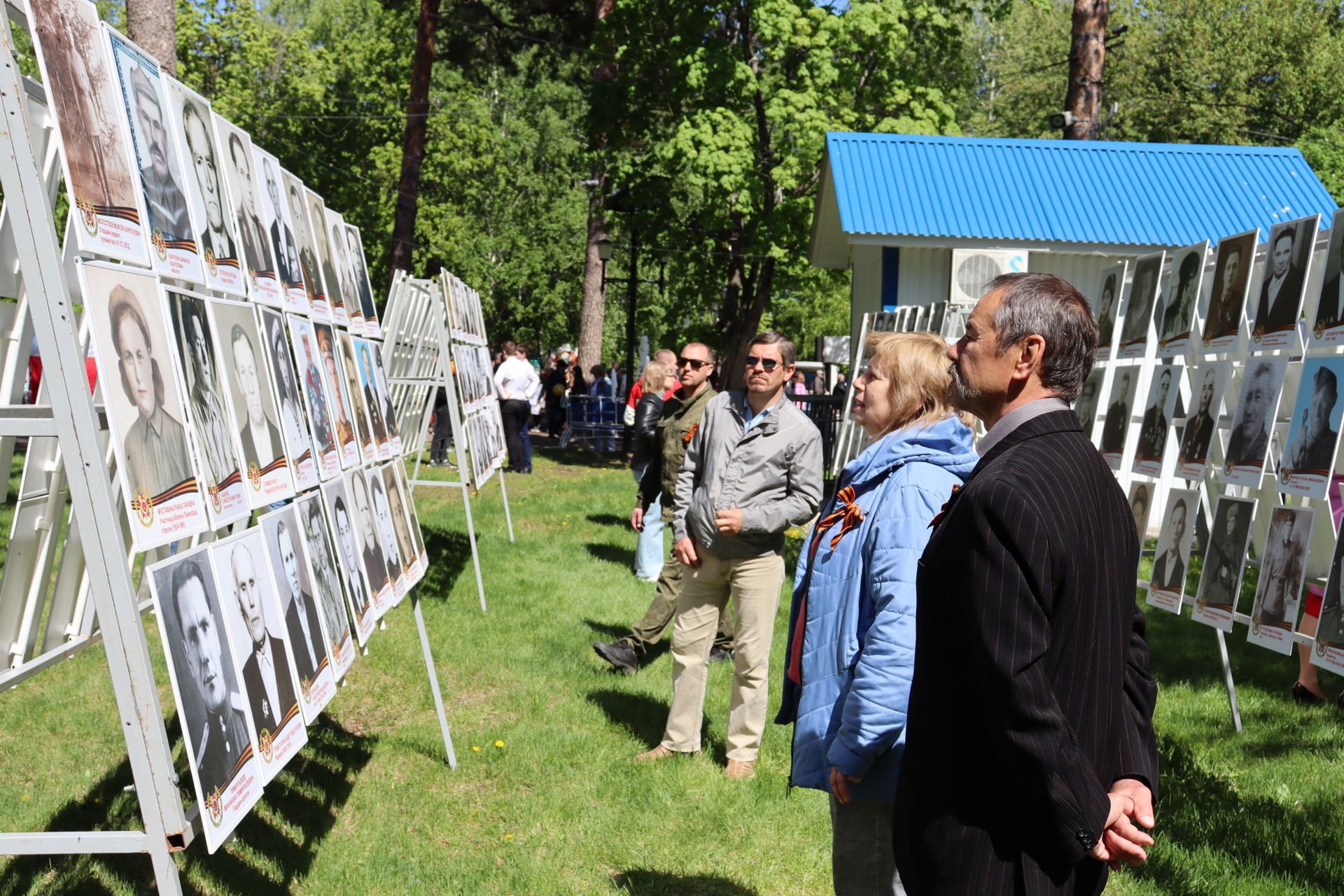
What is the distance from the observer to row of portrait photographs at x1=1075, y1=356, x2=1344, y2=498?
4.71 m

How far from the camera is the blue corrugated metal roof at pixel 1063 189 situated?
14.9 m

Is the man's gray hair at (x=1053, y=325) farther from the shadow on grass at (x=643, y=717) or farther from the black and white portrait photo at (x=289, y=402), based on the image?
the shadow on grass at (x=643, y=717)

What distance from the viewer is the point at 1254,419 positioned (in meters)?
5.37

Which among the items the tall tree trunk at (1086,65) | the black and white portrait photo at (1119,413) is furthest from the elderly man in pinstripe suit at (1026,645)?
the tall tree trunk at (1086,65)

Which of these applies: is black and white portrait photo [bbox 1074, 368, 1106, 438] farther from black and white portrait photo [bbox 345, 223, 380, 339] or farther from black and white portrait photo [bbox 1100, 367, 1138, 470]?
black and white portrait photo [bbox 345, 223, 380, 339]

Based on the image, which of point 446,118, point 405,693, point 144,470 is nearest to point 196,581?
point 144,470

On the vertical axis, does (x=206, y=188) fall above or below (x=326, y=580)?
above

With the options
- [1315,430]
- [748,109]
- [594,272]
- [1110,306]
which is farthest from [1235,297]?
[594,272]

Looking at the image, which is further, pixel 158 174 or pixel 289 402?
pixel 289 402

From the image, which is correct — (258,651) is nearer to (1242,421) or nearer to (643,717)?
(643,717)

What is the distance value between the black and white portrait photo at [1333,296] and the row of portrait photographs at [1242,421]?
4.2 inches

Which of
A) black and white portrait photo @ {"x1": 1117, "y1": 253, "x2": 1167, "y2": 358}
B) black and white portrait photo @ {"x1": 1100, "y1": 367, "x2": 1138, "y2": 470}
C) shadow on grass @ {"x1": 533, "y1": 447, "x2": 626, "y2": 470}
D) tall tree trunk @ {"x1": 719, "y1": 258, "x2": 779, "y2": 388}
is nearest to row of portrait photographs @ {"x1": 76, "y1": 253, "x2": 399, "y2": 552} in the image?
black and white portrait photo @ {"x1": 1100, "y1": 367, "x2": 1138, "y2": 470}

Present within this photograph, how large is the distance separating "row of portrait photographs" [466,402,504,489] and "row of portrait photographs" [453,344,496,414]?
0.11 metres

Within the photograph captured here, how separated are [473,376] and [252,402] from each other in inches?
321
